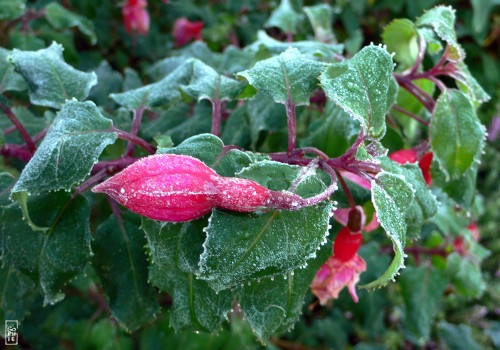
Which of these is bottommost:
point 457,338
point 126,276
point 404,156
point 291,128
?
point 457,338

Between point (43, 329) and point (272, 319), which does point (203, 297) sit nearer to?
point (272, 319)

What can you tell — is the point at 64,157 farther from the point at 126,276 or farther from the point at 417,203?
the point at 417,203

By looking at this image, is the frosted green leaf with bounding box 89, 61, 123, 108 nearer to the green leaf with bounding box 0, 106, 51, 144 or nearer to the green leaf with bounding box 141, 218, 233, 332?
the green leaf with bounding box 0, 106, 51, 144

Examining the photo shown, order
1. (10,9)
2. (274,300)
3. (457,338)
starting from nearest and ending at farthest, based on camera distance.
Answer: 1. (274,300)
2. (10,9)
3. (457,338)

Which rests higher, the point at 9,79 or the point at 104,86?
the point at 9,79

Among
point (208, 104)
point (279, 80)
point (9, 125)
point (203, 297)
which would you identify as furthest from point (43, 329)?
point (279, 80)

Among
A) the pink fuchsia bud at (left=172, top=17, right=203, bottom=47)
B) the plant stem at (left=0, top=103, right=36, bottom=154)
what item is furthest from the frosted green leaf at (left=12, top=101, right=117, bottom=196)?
the pink fuchsia bud at (left=172, top=17, right=203, bottom=47)

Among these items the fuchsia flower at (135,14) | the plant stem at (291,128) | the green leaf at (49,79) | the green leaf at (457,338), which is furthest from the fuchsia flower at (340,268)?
the green leaf at (457,338)

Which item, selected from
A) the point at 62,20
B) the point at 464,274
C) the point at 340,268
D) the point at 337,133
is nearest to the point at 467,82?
the point at 337,133

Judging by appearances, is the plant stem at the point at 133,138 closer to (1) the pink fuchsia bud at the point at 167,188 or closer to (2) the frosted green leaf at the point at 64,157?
(2) the frosted green leaf at the point at 64,157
